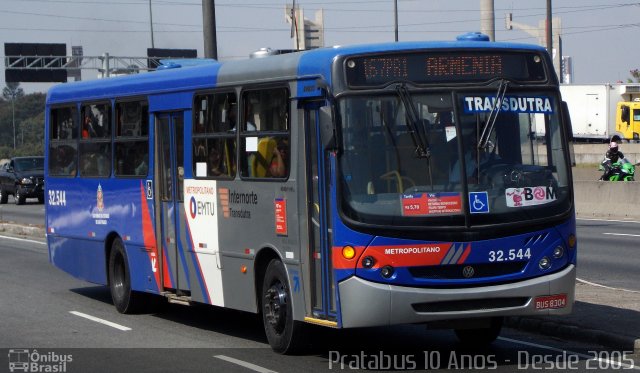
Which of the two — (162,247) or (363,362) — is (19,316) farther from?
(363,362)

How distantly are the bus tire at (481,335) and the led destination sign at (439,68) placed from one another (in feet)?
7.64

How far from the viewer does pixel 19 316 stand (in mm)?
13758

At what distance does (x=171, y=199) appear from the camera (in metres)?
13.1

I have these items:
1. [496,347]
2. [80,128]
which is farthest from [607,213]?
[496,347]

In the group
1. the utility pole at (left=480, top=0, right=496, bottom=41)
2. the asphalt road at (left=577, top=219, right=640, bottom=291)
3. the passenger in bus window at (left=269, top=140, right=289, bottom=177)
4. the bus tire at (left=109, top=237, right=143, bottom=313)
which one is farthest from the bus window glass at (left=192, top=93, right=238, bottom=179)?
the utility pole at (left=480, top=0, right=496, bottom=41)

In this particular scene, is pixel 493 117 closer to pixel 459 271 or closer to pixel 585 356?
pixel 459 271

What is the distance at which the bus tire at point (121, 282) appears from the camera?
560 inches

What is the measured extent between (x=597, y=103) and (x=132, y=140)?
55655 millimetres

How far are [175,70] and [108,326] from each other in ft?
9.99

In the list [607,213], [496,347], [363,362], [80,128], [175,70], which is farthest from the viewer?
[607,213]

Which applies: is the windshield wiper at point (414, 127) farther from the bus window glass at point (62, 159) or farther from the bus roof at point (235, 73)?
the bus window glass at point (62, 159)

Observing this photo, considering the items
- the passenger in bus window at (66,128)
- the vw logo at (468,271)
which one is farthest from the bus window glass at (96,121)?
the vw logo at (468,271)

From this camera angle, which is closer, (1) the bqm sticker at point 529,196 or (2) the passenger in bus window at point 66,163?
(1) the bqm sticker at point 529,196

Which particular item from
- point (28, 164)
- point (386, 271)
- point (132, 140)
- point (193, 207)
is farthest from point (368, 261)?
point (28, 164)
